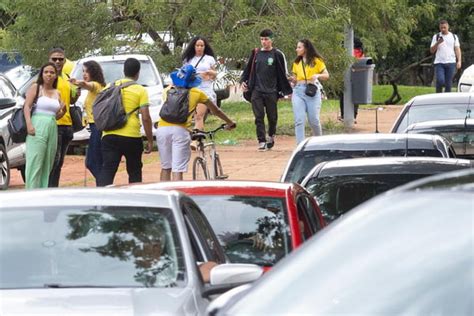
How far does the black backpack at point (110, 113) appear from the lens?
45.6 feet

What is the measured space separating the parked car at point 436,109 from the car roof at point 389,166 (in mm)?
5661

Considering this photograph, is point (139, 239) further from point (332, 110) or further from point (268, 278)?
point (332, 110)

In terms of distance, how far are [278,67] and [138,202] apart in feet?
45.2

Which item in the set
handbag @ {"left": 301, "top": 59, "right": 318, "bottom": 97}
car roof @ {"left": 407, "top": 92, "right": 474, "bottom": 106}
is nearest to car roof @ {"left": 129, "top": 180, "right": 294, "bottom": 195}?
car roof @ {"left": 407, "top": 92, "right": 474, "bottom": 106}

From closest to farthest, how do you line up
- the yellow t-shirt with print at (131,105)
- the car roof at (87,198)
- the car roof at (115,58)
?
the car roof at (87,198), the yellow t-shirt with print at (131,105), the car roof at (115,58)

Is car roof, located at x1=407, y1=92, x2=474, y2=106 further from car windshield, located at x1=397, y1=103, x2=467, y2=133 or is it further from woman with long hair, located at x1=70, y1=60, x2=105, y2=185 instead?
woman with long hair, located at x1=70, y1=60, x2=105, y2=185

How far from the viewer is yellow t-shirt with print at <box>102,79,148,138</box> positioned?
1405 centimetres

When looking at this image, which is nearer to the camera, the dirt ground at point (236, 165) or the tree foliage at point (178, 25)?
the dirt ground at point (236, 165)

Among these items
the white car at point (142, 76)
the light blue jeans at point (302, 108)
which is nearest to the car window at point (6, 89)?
the white car at point (142, 76)

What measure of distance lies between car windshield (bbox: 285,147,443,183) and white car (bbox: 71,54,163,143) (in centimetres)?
1008

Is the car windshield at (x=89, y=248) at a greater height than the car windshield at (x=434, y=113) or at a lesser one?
greater

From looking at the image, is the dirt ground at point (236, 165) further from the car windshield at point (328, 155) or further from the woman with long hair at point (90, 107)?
the car windshield at point (328, 155)

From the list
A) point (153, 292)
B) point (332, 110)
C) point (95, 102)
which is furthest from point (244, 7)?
point (153, 292)

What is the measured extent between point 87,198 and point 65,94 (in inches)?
306
